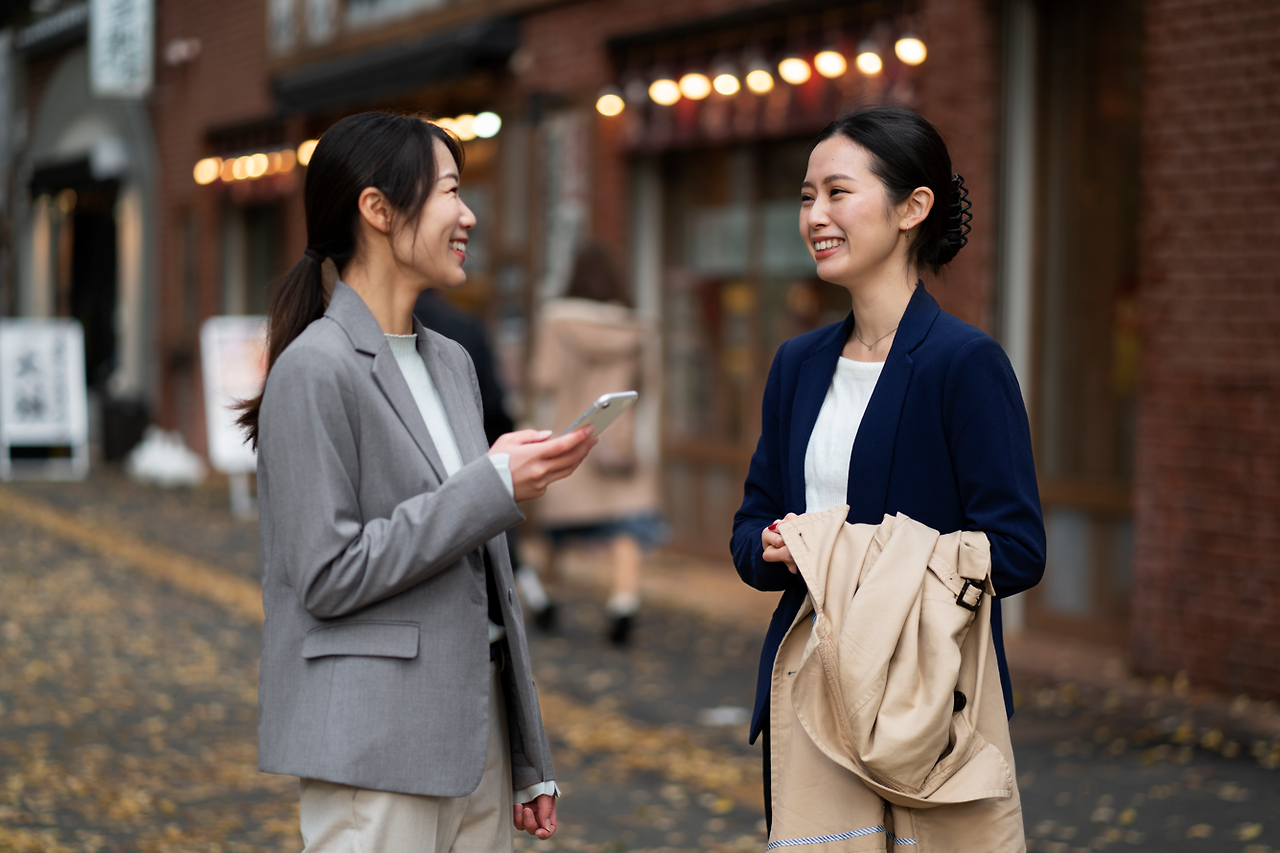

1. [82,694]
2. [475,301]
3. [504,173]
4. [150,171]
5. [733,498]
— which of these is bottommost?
[82,694]

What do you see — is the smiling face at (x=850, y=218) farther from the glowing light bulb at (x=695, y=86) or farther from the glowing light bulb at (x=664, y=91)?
the glowing light bulb at (x=664, y=91)

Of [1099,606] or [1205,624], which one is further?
[1099,606]

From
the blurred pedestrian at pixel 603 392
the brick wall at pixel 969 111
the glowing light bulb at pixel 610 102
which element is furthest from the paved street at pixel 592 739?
the glowing light bulb at pixel 610 102

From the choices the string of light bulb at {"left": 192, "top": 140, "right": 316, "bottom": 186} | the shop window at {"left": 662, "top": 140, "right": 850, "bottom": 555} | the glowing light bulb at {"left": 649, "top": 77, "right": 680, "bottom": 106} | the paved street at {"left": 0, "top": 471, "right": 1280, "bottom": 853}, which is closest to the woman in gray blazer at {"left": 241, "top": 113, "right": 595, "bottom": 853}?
the paved street at {"left": 0, "top": 471, "right": 1280, "bottom": 853}

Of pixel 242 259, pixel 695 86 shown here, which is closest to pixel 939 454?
pixel 695 86

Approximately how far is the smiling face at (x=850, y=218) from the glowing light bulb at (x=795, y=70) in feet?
23.0

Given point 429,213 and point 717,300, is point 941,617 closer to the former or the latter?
point 429,213

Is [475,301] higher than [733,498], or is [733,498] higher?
[475,301]

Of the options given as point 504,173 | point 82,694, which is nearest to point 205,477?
point 504,173

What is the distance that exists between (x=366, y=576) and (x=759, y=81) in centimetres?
797

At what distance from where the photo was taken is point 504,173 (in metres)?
12.3

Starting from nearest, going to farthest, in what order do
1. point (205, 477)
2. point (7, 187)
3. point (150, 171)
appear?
point (205, 477)
point (150, 171)
point (7, 187)

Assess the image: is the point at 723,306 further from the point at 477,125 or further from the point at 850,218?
the point at 850,218

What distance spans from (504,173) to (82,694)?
6511 mm
